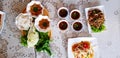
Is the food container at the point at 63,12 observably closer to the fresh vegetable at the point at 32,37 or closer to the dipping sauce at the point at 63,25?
the dipping sauce at the point at 63,25

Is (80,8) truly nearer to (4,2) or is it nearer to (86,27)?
(86,27)

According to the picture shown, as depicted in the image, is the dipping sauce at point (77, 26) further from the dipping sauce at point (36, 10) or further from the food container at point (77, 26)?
the dipping sauce at point (36, 10)

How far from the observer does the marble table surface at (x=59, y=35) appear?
1291 millimetres

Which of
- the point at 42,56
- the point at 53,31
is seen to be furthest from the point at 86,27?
the point at 42,56

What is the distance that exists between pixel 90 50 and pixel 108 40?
4.5 inches

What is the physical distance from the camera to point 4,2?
1.32 meters

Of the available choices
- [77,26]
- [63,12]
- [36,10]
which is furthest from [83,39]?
[36,10]

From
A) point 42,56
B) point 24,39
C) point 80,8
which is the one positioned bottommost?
point 42,56

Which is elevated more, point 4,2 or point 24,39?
point 4,2

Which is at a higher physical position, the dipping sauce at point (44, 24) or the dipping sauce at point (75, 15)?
the dipping sauce at point (75, 15)

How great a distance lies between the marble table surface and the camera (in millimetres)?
1291

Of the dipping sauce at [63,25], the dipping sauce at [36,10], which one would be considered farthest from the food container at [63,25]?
the dipping sauce at [36,10]

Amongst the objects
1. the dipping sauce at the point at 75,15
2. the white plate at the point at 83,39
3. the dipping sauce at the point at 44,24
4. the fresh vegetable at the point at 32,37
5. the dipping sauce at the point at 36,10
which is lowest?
the white plate at the point at 83,39

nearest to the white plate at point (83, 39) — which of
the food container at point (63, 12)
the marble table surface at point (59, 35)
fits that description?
the marble table surface at point (59, 35)
